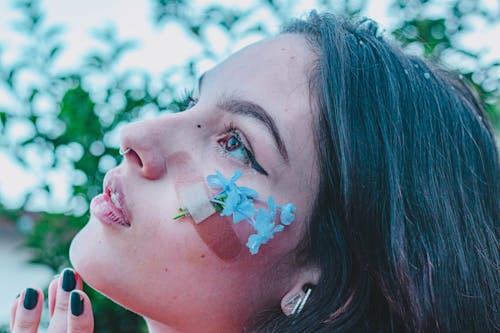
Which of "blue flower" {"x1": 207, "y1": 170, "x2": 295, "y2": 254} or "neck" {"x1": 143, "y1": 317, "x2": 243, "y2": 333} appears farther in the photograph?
"neck" {"x1": 143, "y1": 317, "x2": 243, "y2": 333}

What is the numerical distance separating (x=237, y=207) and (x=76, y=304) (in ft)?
1.78

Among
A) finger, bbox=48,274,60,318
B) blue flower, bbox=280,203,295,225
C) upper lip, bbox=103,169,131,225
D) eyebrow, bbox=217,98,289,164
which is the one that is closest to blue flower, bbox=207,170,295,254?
blue flower, bbox=280,203,295,225

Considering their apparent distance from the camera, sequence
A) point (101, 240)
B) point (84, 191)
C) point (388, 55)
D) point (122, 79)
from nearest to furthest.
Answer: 1. point (101, 240)
2. point (388, 55)
3. point (84, 191)
4. point (122, 79)

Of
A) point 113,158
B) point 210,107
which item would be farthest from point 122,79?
point 210,107

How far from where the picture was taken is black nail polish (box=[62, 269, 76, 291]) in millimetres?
1910

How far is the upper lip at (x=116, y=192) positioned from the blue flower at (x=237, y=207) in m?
0.28

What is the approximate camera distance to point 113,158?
108 inches

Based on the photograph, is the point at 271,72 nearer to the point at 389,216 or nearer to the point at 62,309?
the point at 389,216

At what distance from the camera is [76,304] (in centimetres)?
183

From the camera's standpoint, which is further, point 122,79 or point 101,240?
point 122,79

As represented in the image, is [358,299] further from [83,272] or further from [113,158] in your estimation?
[113,158]

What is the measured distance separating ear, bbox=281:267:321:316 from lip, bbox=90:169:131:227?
51 cm

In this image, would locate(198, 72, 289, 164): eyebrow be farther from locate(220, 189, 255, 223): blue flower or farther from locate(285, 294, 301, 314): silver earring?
locate(285, 294, 301, 314): silver earring

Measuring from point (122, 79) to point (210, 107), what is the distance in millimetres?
1113
